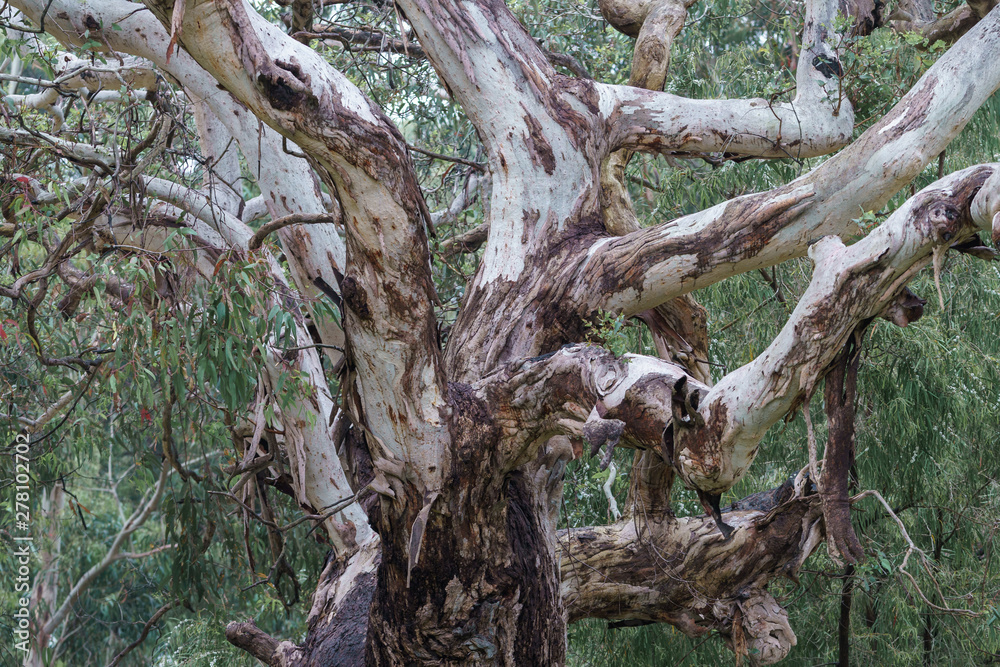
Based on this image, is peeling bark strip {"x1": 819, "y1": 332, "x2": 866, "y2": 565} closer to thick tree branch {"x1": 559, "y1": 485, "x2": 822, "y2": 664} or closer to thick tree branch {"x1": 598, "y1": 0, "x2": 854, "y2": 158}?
thick tree branch {"x1": 559, "y1": 485, "x2": 822, "y2": 664}

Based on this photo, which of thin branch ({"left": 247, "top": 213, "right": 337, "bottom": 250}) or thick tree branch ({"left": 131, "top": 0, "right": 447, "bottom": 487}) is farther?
thin branch ({"left": 247, "top": 213, "right": 337, "bottom": 250})

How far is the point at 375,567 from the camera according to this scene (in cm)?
266

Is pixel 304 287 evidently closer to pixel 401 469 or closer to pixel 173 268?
pixel 173 268

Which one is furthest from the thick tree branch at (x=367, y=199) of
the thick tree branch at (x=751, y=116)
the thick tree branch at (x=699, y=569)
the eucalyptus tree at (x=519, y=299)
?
the thick tree branch at (x=751, y=116)

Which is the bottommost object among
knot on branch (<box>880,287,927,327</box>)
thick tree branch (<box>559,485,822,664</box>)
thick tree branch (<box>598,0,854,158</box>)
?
thick tree branch (<box>559,485,822,664</box>)

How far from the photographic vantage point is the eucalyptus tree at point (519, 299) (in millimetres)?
1670

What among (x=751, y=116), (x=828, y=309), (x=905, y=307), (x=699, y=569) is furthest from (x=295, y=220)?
(x=699, y=569)

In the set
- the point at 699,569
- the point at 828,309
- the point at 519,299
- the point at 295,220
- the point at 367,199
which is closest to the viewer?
the point at 828,309

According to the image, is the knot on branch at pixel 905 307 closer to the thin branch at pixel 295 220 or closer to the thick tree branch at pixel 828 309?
the thick tree branch at pixel 828 309

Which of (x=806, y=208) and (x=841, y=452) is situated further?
(x=806, y=208)

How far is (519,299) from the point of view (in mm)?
2398

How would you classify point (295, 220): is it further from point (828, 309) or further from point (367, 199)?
point (828, 309)

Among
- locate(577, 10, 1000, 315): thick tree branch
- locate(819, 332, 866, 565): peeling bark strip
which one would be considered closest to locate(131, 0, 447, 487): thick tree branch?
locate(577, 10, 1000, 315): thick tree branch

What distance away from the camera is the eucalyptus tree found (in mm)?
1670
